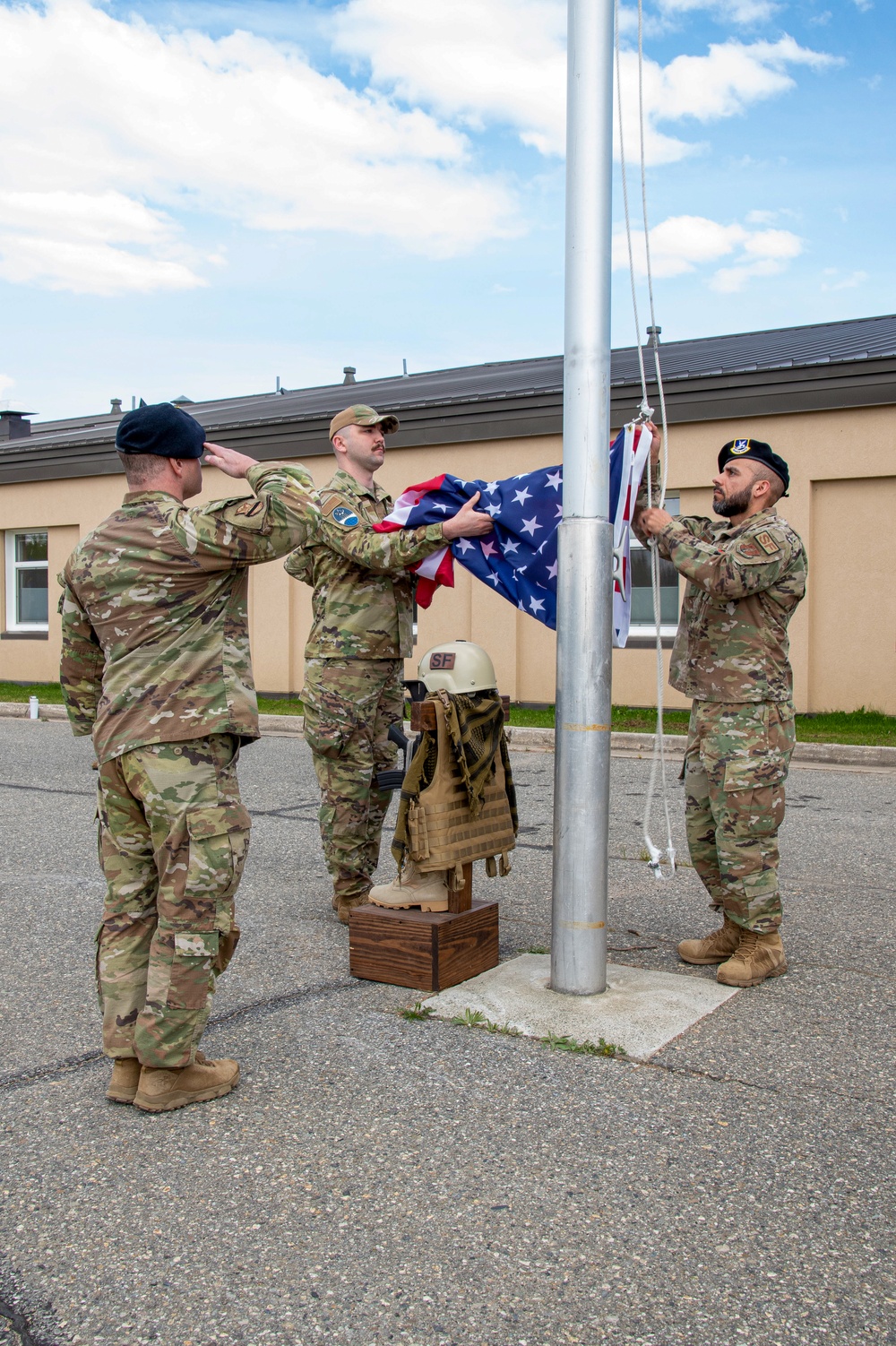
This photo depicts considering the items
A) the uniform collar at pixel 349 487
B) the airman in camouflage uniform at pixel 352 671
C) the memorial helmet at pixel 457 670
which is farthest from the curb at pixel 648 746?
the memorial helmet at pixel 457 670

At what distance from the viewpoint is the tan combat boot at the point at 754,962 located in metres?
4.29

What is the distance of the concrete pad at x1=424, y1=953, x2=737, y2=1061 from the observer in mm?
3797

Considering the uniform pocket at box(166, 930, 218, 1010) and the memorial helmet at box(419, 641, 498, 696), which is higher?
the memorial helmet at box(419, 641, 498, 696)

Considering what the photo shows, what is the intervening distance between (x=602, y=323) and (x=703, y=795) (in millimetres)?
1847

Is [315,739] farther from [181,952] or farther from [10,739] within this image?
[10,739]

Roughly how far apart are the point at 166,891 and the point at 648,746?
853cm

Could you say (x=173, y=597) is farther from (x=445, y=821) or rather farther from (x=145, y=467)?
(x=445, y=821)

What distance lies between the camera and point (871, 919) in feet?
17.3

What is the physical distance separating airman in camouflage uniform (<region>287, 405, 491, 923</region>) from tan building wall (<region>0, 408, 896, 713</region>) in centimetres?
803

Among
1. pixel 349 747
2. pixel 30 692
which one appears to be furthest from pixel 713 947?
pixel 30 692

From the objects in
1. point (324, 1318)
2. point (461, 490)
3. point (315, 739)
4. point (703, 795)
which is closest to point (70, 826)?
point (315, 739)

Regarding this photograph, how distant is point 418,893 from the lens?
447cm

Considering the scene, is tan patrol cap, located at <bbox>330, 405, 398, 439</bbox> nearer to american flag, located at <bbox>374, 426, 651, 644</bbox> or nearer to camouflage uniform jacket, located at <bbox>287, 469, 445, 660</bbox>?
camouflage uniform jacket, located at <bbox>287, 469, 445, 660</bbox>

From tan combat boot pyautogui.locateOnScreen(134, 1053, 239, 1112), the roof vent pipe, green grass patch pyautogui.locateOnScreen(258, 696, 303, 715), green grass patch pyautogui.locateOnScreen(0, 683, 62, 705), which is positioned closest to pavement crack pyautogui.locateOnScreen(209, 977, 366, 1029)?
tan combat boot pyautogui.locateOnScreen(134, 1053, 239, 1112)
